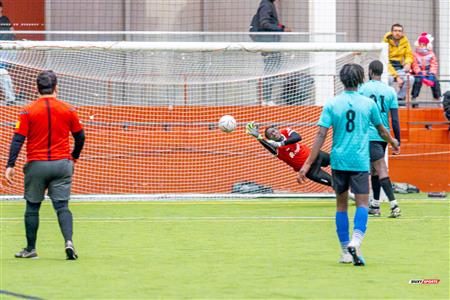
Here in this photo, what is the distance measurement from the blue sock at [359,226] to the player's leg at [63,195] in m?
2.79

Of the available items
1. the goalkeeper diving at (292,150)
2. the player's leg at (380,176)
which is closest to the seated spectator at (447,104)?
the goalkeeper diving at (292,150)

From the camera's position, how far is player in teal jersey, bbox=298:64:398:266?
10.4 metres

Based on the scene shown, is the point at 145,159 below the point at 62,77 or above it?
below

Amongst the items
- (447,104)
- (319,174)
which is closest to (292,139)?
(319,174)

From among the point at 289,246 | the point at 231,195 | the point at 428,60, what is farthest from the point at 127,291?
the point at 428,60

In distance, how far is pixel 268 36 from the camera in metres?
19.7

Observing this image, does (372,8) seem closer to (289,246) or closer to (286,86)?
(286,86)

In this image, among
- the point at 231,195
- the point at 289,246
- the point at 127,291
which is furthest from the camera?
the point at 231,195

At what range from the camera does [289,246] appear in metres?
12.1

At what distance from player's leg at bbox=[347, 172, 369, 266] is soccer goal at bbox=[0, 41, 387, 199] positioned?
9182 millimetres

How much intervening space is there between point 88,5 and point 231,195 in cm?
873

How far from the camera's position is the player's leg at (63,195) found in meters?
10.8

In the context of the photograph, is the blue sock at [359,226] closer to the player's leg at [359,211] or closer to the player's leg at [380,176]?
the player's leg at [359,211]

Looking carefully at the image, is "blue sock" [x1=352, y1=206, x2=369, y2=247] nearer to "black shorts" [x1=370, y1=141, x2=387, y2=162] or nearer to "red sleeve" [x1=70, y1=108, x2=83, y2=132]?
"red sleeve" [x1=70, y1=108, x2=83, y2=132]
